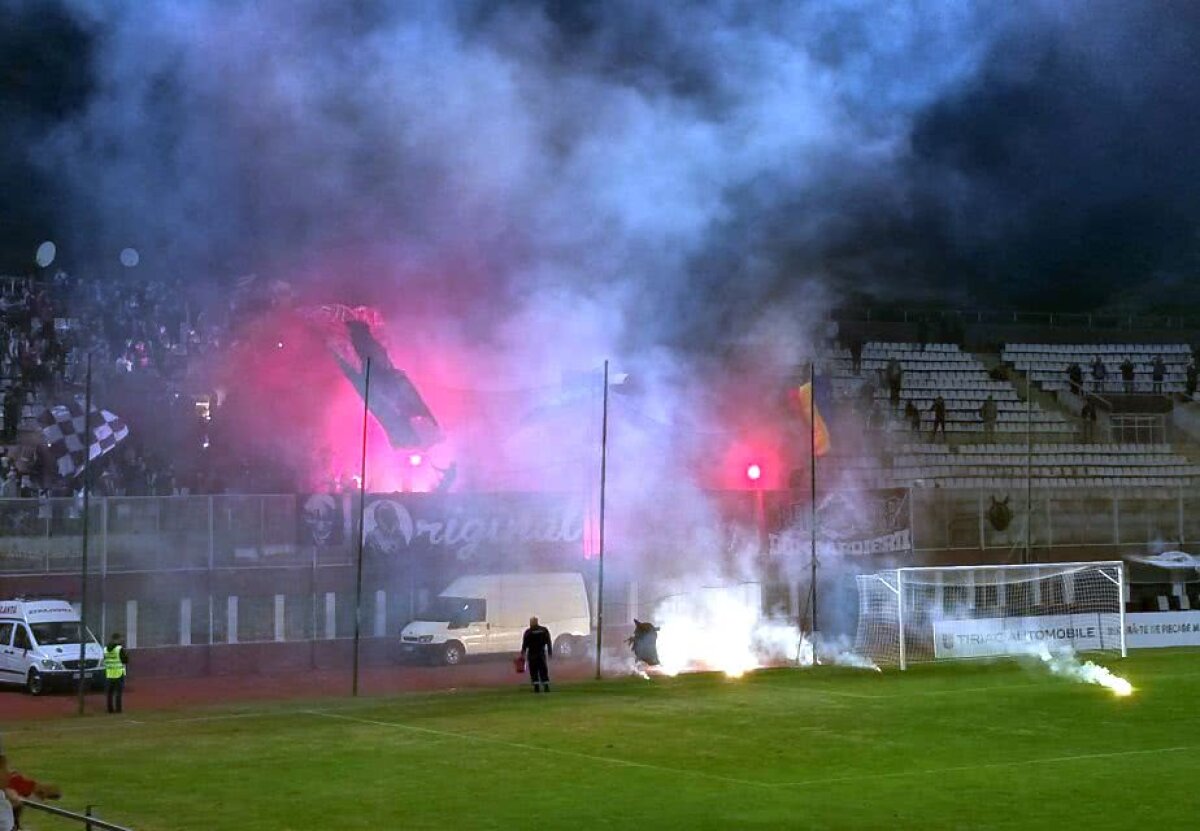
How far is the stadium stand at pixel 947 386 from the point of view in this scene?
1753 inches

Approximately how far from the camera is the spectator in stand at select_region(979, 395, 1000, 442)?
44.7 m

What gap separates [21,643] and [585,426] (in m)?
13.6

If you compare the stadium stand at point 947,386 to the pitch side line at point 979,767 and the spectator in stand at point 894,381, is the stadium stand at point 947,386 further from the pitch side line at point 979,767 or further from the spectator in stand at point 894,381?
the pitch side line at point 979,767

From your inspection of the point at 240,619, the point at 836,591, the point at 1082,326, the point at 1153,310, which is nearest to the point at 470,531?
the point at 240,619

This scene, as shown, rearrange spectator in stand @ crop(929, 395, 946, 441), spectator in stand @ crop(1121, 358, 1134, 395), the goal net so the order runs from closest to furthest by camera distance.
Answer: the goal net, spectator in stand @ crop(929, 395, 946, 441), spectator in stand @ crop(1121, 358, 1134, 395)

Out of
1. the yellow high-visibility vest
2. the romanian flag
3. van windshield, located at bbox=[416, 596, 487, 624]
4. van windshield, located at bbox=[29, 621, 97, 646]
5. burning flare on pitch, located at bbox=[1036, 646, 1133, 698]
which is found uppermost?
the romanian flag

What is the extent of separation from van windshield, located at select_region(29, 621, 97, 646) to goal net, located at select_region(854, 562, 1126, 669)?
53.5 feet

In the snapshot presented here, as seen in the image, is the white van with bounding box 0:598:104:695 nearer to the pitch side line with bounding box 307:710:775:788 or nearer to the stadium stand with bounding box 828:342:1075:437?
the pitch side line with bounding box 307:710:775:788

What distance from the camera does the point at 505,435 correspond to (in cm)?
3688

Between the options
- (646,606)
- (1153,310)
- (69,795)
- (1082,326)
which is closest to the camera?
(69,795)

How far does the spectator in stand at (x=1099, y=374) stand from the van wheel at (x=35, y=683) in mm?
35090

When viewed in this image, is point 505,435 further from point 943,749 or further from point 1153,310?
point 1153,310

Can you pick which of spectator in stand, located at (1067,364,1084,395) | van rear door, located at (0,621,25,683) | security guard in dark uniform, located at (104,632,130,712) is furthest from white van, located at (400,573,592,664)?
spectator in stand, located at (1067,364,1084,395)

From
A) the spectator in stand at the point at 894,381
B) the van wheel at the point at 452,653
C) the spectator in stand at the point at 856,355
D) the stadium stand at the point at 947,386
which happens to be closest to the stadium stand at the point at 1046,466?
the stadium stand at the point at 947,386
